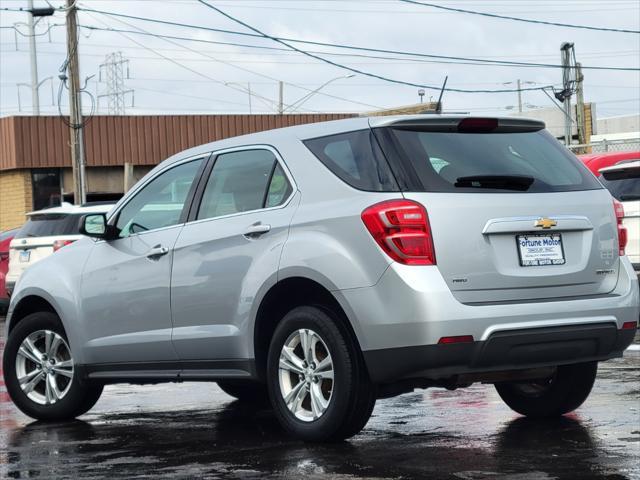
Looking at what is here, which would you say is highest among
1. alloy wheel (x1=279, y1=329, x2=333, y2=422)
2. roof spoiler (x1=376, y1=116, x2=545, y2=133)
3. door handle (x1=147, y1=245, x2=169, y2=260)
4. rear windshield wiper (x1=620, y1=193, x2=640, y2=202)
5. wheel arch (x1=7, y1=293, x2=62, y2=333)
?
roof spoiler (x1=376, y1=116, x2=545, y2=133)

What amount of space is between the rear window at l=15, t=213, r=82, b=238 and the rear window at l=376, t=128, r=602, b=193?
40.4ft

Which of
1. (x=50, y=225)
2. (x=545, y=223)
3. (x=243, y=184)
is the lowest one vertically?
(x=50, y=225)

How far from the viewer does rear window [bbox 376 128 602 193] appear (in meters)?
7.19

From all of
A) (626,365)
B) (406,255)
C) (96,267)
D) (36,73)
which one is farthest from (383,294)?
(36,73)

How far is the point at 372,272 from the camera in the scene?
276 inches

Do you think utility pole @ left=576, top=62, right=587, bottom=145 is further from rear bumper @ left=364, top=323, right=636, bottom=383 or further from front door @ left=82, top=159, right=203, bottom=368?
rear bumper @ left=364, top=323, right=636, bottom=383

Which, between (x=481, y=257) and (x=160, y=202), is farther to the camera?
(x=160, y=202)

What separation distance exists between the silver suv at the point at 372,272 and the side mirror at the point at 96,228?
19 centimetres

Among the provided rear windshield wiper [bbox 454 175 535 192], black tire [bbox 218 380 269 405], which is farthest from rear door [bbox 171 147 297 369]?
black tire [bbox 218 380 269 405]

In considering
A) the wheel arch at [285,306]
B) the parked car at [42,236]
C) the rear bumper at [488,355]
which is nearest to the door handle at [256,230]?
the wheel arch at [285,306]

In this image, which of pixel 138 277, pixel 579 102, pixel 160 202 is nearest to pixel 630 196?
pixel 160 202

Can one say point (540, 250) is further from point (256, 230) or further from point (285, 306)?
point (256, 230)

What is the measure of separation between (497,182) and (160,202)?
2.53 meters

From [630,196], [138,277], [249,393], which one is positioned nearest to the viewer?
[138,277]
